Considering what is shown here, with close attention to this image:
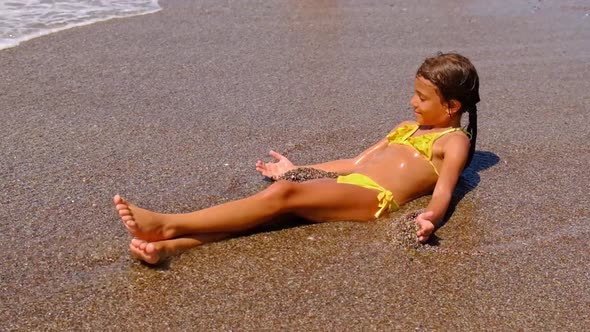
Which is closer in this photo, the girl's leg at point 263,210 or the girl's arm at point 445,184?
the girl's leg at point 263,210

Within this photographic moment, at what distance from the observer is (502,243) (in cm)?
355

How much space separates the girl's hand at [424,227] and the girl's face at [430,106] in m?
0.75

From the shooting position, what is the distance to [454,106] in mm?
4031

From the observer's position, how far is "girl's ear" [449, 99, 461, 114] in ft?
13.2

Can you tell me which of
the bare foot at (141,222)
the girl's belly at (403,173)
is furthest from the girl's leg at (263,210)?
the girl's belly at (403,173)

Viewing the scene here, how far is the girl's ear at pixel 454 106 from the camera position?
13.2 feet

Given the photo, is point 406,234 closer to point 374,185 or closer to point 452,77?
point 374,185

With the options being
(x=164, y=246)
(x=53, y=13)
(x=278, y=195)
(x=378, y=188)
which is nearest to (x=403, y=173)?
(x=378, y=188)

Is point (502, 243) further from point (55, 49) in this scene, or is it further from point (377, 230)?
point (55, 49)

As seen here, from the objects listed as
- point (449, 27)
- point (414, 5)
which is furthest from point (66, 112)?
point (414, 5)

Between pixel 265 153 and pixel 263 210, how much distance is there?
3.58ft

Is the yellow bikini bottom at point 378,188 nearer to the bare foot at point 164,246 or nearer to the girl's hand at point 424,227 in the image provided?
the girl's hand at point 424,227

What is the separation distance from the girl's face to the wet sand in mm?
400

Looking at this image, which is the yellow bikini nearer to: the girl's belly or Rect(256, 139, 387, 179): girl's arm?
the girl's belly
